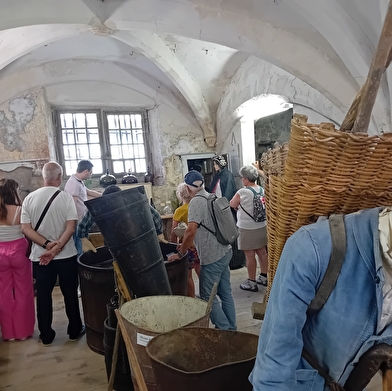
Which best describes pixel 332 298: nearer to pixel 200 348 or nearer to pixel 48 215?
pixel 200 348

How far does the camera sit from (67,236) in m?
3.16

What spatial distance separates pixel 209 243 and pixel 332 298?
7.11 ft

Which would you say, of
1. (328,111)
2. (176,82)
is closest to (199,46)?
(176,82)

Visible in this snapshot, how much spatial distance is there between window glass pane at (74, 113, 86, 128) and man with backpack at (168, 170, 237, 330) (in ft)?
14.5

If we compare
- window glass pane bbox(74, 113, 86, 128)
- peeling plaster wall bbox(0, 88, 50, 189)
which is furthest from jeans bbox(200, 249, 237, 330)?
window glass pane bbox(74, 113, 86, 128)

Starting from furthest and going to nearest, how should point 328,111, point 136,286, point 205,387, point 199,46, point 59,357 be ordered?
point 199,46, point 328,111, point 59,357, point 136,286, point 205,387

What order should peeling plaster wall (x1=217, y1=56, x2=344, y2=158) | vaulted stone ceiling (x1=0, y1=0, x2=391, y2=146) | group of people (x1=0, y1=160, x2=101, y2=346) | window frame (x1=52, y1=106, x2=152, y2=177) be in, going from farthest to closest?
window frame (x1=52, y1=106, x2=152, y2=177)
peeling plaster wall (x1=217, y1=56, x2=344, y2=158)
group of people (x1=0, y1=160, x2=101, y2=346)
vaulted stone ceiling (x1=0, y1=0, x2=391, y2=146)

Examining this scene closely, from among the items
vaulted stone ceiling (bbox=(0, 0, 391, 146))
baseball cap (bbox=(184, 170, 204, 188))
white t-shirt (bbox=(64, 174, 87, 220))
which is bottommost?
white t-shirt (bbox=(64, 174, 87, 220))

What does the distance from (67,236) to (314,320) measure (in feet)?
8.76

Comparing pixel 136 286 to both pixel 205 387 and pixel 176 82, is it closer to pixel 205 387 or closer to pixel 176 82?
pixel 205 387

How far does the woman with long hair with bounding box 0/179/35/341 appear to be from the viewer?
10.7 ft

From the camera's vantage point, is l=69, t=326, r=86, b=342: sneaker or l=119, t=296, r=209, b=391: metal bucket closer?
l=119, t=296, r=209, b=391: metal bucket

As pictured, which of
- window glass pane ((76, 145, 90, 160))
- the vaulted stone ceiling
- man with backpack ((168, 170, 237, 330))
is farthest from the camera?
window glass pane ((76, 145, 90, 160))

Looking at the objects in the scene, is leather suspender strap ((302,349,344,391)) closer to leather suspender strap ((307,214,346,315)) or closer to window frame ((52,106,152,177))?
leather suspender strap ((307,214,346,315))
